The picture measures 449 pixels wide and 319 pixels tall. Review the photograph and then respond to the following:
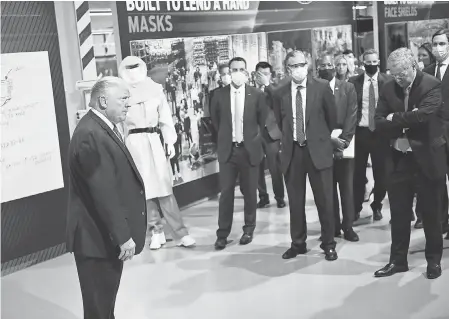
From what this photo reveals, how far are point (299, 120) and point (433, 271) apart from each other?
1523mm

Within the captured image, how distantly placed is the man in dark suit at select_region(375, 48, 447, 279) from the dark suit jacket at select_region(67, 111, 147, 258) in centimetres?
204

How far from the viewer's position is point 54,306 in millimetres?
4543

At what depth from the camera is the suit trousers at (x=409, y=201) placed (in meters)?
4.38

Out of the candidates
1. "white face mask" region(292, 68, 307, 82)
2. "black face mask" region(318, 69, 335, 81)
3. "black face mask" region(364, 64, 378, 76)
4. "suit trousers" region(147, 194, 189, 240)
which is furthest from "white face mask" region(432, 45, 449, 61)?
"suit trousers" region(147, 194, 189, 240)

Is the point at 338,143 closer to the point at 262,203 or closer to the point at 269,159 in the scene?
the point at 269,159

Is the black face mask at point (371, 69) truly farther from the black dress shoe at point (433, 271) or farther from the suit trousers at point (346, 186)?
the black dress shoe at point (433, 271)

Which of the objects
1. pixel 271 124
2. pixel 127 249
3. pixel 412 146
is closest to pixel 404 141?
pixel 412 146

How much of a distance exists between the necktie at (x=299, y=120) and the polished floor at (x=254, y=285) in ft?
3.36

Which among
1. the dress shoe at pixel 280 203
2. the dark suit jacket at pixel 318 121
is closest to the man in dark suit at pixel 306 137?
the dark suit jacket at pixel 318 121

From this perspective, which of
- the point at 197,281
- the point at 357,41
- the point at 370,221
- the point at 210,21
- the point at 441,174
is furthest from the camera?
the point at 357,41

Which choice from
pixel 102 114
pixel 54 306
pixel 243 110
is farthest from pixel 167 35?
pixel 102 114

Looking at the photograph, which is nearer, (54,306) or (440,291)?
(440,291)

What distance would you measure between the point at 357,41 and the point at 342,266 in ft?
22.1

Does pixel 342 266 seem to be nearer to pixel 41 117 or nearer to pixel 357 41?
pixel 41 117
